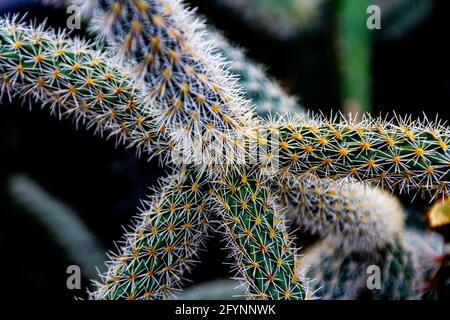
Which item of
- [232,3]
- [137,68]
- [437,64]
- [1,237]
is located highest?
[437,64]

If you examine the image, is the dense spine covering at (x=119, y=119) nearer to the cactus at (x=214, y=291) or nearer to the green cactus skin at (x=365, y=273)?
the cactus at (x=214, y=291)

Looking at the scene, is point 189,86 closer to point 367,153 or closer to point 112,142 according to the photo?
point 367,153

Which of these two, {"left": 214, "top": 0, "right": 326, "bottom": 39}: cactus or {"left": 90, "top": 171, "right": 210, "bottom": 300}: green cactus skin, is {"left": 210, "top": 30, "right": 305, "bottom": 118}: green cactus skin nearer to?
{"left": 214, "top": 0, "right": 326, "bottom": 39}: cactus

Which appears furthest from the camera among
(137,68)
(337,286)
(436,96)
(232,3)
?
(436,96)

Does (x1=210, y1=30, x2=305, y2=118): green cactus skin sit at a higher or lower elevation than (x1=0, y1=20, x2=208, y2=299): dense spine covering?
higher

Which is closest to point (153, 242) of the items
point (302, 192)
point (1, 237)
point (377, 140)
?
point (302, 192)

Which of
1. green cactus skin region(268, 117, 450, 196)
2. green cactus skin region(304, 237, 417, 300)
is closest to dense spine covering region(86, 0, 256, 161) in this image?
green cactus skin region(268, 117, 450, 196)

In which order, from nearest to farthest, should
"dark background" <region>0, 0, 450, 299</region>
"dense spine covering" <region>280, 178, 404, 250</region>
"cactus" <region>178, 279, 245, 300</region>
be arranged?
"dense spine covering" <region>280, 178, 404, 250</region>
"cactus" <region>178, 279, 245, 300</region>
"dark background" <region>0, 0, 450, 299</region>

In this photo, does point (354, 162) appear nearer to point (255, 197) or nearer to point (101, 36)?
point (255, 197)
